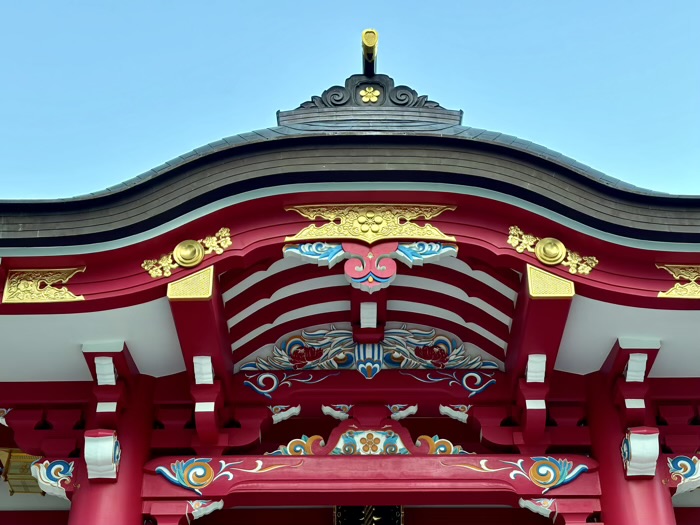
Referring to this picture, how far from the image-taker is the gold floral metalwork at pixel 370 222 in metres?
5.92

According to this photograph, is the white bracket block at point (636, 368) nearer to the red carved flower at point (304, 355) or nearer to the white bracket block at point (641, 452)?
the white bracket block at point (641, 452)

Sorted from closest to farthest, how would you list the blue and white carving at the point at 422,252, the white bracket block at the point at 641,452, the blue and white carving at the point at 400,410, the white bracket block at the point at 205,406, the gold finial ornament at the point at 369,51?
1. the blue and white carving at the point at 422,252
2. the white bracket block at the point at 641,452
3. the white bracket block at the point at 205,406
4. the blue and white carving at the point at 400,410
5. the gold finial ornament at the point at 369,51

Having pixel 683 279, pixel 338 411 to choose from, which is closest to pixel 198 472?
pixel 338 411

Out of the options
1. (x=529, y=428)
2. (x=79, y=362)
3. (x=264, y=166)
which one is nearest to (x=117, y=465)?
(x=79, y=362)

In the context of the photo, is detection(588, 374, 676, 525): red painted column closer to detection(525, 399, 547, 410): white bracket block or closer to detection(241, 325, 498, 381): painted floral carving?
detection(525, 399, 547, 410): white bracket block

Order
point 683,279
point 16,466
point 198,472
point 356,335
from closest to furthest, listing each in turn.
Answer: point 683,279 < point 198,472 < point 356,335 < point 16,466

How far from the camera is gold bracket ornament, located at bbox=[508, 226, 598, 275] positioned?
5.93 m

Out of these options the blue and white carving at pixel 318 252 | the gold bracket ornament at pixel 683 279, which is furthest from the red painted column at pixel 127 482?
the gold bracket ornament at pixel 683 279

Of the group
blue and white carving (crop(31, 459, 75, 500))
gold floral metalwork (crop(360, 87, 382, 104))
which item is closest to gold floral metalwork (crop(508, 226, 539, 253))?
gold floral metalwork (crop(360, 87, 382, 104))

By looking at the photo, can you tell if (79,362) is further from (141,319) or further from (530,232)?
(530,232)

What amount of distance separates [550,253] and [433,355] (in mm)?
Result: 1206

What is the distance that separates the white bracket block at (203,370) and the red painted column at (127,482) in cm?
53

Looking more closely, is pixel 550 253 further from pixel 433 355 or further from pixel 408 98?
pixel 408 98

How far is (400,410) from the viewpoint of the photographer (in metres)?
6.56
